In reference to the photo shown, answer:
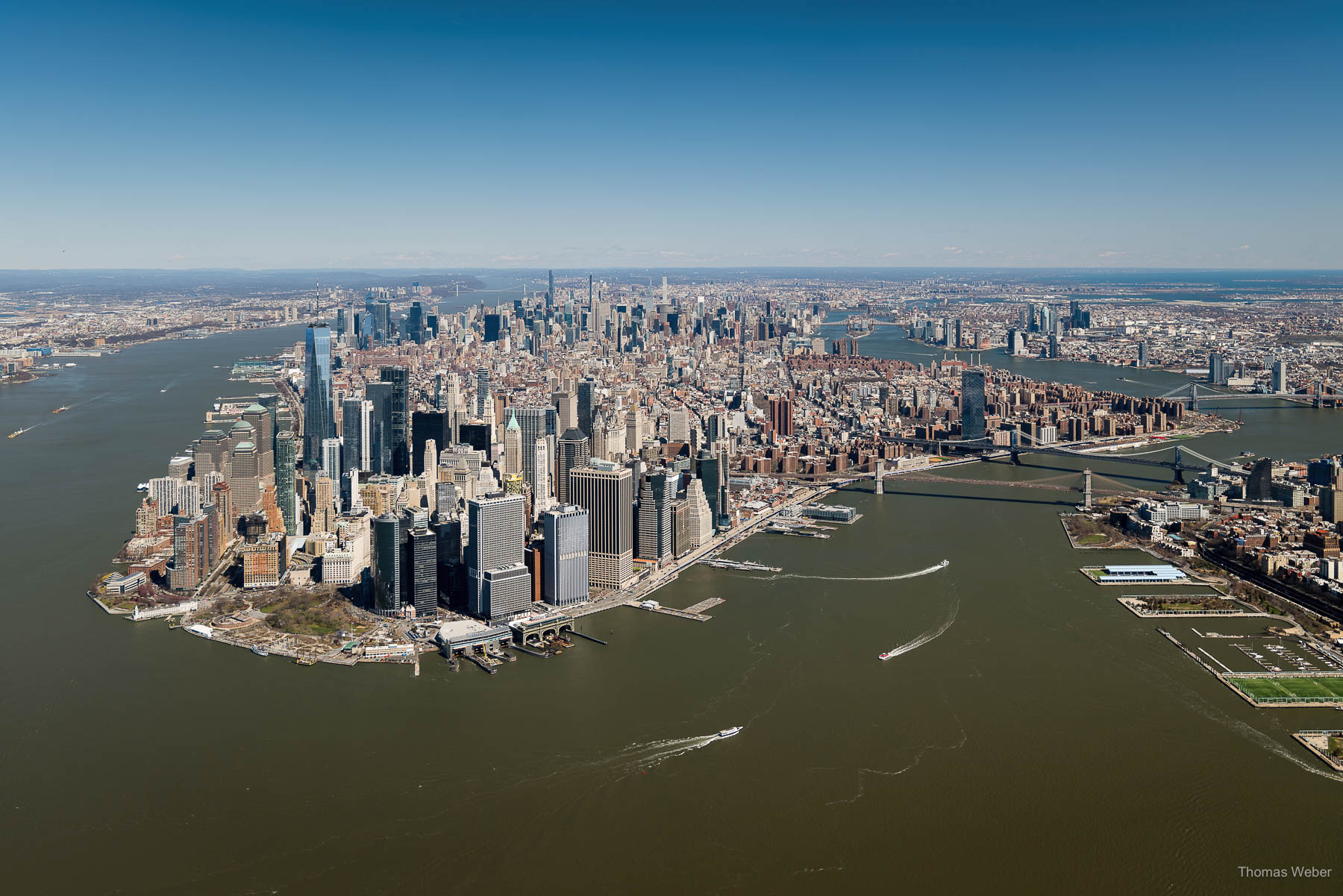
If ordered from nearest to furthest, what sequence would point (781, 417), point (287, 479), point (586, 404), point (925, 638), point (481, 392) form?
1. point (925, 638)
2. point (287, 479)
3. point (586, 404)
4. point (781, 417)
5. point (481, 392)

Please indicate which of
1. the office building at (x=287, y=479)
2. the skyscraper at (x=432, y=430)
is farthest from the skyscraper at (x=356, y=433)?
the office building at (x=287, y=479)

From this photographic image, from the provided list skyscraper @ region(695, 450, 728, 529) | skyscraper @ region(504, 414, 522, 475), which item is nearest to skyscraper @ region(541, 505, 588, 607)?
skyscraper @ region(695, 450, 728, 529)

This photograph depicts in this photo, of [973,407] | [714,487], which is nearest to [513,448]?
[714,487]

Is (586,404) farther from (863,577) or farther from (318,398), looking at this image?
(863,577)

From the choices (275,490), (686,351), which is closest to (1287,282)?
(686,351)

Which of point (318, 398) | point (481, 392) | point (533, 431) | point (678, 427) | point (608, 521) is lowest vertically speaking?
point (608, 521)
